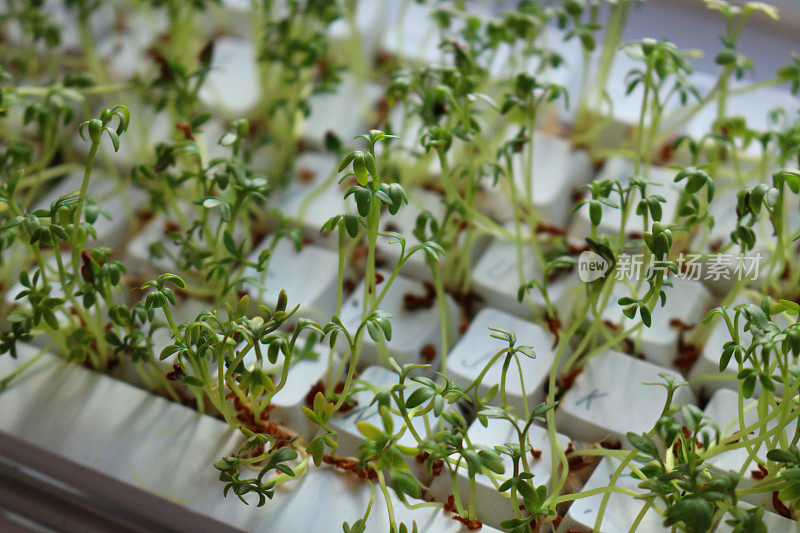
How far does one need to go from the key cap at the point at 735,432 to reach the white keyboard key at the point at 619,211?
0.24m

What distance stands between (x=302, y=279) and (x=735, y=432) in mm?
515

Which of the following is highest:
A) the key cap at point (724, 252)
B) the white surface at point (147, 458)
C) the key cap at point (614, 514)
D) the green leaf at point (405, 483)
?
the key cap at point (724, 252)

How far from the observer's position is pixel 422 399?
736 mm

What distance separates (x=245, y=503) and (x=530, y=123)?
1.62 feet

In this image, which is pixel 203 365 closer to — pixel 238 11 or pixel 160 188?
pixel 160 188

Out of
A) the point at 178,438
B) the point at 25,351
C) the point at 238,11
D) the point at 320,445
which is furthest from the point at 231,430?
the point at 238,11

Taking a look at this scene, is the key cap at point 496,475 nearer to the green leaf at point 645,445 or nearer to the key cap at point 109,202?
the green leaf at point 645,445

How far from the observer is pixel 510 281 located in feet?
3.48

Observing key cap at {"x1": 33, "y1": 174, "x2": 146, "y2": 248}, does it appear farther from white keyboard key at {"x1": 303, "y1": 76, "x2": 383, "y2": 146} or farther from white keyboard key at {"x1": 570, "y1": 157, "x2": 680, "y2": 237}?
white keyboard key at {"x1": 570, "y1": 157, "x2": 680, "y2": 237}

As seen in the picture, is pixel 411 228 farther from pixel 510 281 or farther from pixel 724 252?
pixel 724 252

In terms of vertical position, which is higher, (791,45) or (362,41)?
(791,45)

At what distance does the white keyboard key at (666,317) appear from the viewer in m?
0.99

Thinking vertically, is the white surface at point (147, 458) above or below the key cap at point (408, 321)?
below

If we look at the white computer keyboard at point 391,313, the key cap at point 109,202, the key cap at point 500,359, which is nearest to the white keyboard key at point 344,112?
the white computer keyboard at point 391,313
